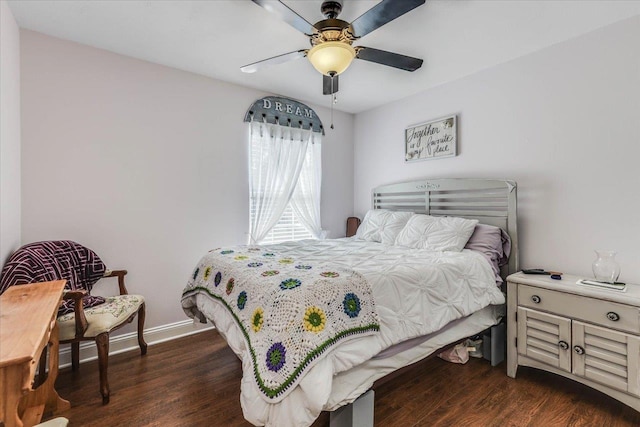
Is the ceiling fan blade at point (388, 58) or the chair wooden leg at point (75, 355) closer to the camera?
the ceiling fan blade at point (388, 58)

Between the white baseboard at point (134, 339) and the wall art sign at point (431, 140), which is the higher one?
the wall art sign at point (431, 140)

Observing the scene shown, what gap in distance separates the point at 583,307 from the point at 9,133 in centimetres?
392

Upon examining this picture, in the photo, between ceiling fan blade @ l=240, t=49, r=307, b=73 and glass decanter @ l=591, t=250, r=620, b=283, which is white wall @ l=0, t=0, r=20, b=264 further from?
glass decanter @ l=591, t=250, r=620, b=283

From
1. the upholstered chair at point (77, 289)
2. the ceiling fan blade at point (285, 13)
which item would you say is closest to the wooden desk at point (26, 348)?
the upholstered chair at point (77, 289)

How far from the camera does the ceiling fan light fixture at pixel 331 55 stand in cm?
188

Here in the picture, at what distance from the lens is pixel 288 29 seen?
7.52 feet

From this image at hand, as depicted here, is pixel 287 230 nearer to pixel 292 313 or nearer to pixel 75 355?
pixel 75 355

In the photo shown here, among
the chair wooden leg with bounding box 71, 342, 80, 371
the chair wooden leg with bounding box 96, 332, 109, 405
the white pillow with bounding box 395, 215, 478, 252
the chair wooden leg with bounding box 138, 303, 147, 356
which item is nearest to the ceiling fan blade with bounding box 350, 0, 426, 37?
the white pillow with bounding box 395, 215, 478, 252

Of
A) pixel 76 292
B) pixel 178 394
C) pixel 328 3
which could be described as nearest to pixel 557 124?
pixel 328 3

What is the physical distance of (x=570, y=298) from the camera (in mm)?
1984

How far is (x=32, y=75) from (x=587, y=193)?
4.38 meters

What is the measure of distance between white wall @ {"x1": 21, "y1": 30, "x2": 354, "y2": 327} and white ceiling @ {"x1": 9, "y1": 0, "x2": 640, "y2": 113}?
0.23 meters

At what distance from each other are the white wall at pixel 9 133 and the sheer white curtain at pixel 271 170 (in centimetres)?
190

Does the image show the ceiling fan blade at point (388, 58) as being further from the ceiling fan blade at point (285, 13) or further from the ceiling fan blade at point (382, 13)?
the ceiling fan blade at point (285, 13)
